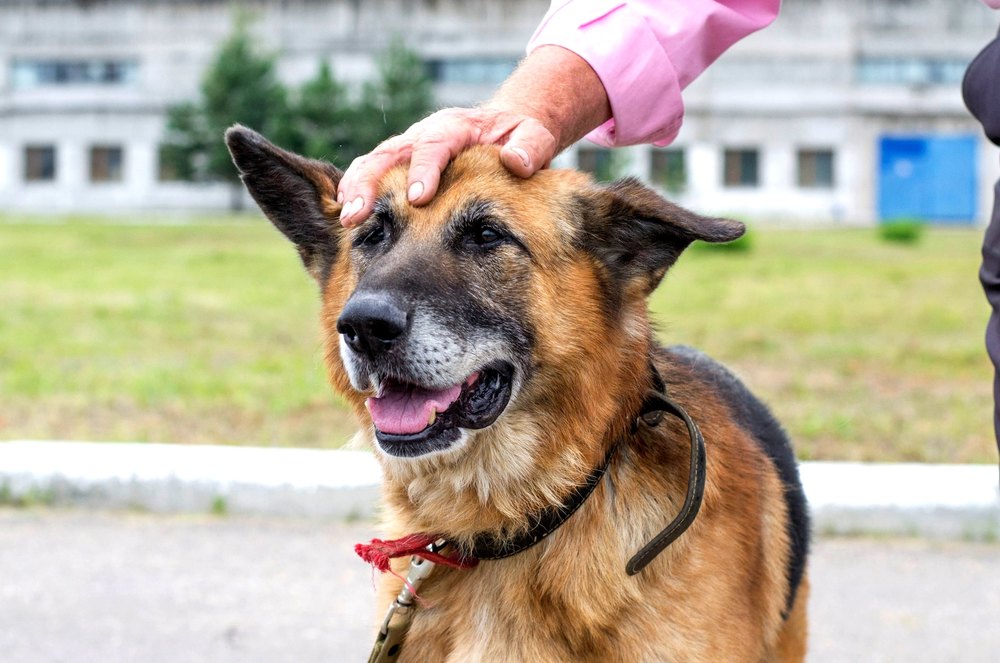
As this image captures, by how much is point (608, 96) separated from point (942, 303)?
10.5m

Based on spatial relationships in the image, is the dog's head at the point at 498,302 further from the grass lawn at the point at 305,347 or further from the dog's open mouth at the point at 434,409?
the grass lawn at the point at 305,347

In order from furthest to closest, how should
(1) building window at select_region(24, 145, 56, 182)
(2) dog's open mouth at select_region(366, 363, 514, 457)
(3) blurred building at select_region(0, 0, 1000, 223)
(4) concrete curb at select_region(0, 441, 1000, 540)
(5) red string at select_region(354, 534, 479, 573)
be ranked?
(1) building window at select_region(24, 145, 56, 182), (3) blurred building at select_region(0, 0, 1000, 223), (4) concrete curb at select_region(0, 441, 1000, 540), (5) red string at select_region(354, 534, 479, 573), (2) dog's open mouth at select_region(366, 363, 514, 457)

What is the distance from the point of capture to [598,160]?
4225 centimetres

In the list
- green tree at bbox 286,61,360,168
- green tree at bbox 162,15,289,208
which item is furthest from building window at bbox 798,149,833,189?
green tree at bbox 162,15,289,208

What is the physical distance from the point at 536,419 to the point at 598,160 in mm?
40254

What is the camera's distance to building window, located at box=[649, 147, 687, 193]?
43.9 metres

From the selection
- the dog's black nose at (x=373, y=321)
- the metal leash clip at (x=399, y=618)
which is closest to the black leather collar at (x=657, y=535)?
the metal leash clip at (x=399, y=618)

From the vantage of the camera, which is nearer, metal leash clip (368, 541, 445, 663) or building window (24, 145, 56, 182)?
metal leash clip (368, 541, 445, 663)

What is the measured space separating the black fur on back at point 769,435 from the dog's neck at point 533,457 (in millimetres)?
463

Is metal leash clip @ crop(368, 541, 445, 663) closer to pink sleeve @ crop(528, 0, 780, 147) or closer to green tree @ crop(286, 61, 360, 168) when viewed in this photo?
pink sleeve @ crop(528, 0, 780, 147)

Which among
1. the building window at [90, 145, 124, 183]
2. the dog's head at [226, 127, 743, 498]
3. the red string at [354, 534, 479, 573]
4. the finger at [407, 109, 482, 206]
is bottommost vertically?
the building window at [90, 145, 124, 183]

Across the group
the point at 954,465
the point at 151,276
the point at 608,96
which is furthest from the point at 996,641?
the point at 151,276

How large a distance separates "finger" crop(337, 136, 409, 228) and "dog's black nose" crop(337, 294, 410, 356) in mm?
292

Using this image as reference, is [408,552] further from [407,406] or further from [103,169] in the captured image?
[103,169]
